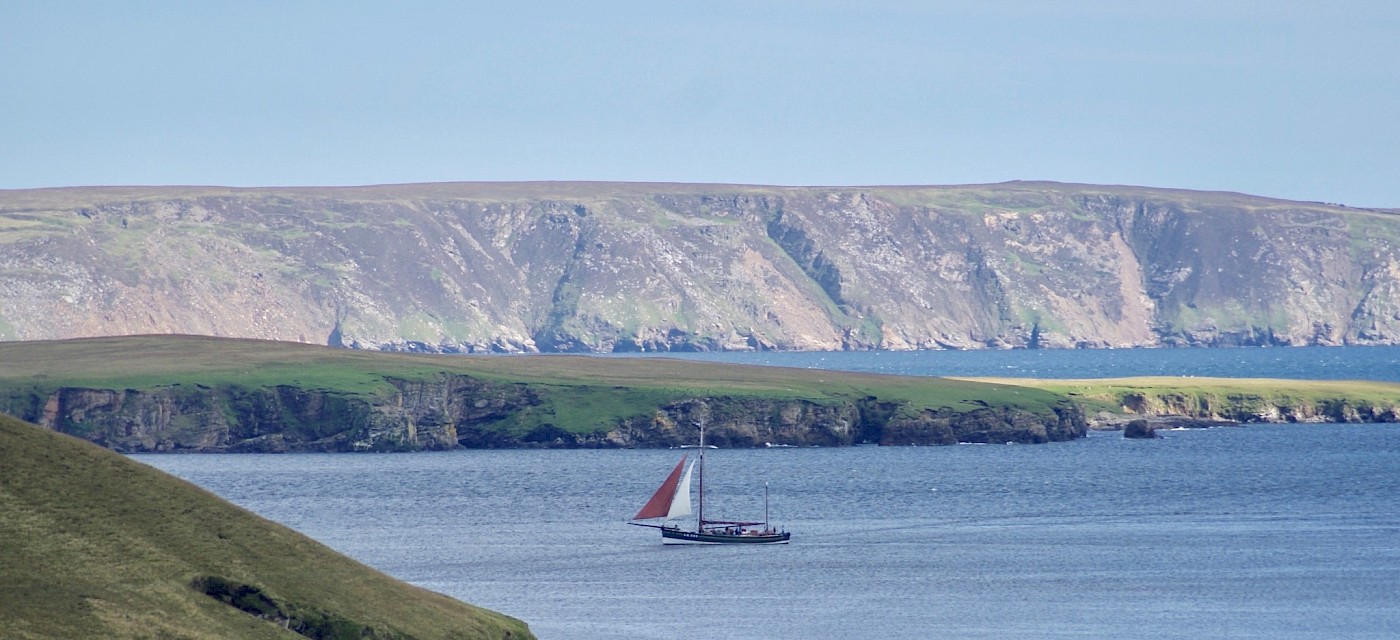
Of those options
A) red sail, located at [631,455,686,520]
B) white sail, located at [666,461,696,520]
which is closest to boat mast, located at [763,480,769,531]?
white sail, located at [666,461,696,520]

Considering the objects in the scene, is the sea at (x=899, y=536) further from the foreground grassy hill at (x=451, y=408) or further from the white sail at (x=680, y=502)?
the foreground grassy hill at (x=451, y=408)

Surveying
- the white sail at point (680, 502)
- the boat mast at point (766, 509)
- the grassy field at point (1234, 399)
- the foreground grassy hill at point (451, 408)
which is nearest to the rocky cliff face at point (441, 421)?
the foreground grassy hill at point (451, 408)

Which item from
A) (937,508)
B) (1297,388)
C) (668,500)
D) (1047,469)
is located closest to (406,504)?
(668,500)

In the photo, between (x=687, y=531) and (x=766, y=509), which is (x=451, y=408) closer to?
(x=766, y=509)

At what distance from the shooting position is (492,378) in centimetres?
15288

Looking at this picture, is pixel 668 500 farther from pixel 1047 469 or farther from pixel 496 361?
pixel 496 361

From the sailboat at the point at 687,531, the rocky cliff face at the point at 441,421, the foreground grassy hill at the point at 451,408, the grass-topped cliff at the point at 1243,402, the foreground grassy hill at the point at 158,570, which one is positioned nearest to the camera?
the foreground grassy hill at the point at 158,570

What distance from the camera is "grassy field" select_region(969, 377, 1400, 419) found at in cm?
16800

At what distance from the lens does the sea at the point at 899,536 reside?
66.1 metres

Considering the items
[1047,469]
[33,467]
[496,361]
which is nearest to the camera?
[33,467]

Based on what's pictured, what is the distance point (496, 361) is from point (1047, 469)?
6051 cm

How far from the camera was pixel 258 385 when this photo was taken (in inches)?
5787

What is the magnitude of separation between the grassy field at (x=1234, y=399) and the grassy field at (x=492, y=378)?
512 inches

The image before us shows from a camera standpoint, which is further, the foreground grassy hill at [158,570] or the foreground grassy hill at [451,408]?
the foreground grassy hill at [451,408]
